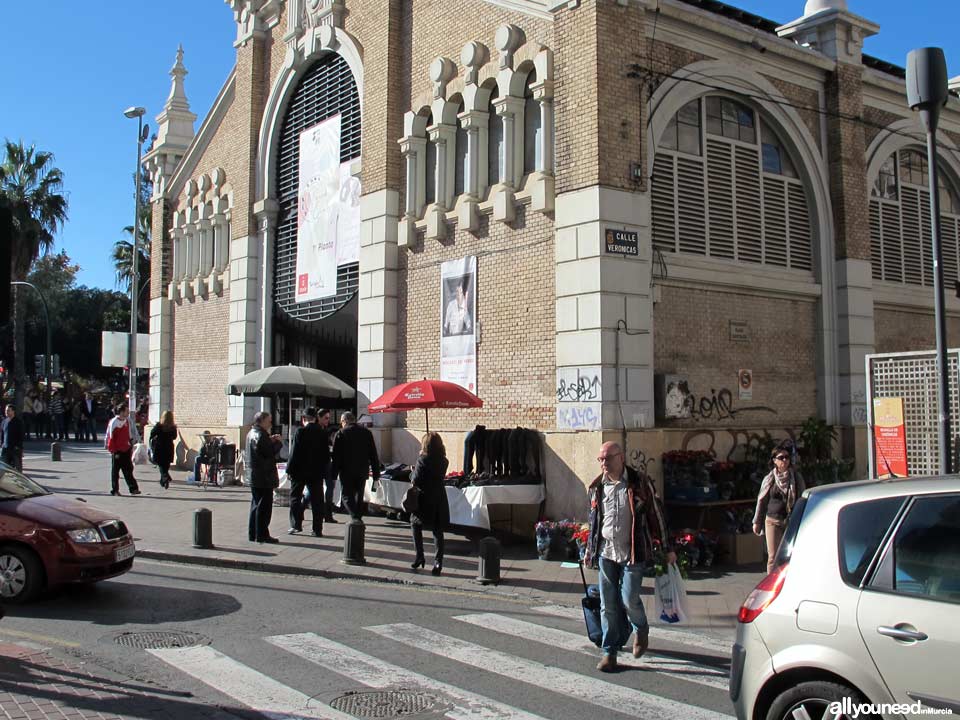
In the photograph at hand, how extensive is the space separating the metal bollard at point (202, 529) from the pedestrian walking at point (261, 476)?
2.38 ft

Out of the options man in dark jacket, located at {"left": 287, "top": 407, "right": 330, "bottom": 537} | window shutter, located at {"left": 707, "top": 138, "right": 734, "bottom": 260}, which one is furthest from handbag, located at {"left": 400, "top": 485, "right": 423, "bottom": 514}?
window shutter, located at {"left": 707, "top": 138, "right": 734, "bottom": 260}

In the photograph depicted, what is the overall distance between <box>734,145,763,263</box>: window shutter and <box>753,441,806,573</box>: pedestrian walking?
6.42 metres

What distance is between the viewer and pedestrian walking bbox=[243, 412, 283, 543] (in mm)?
13031

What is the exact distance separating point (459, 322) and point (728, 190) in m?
5.22

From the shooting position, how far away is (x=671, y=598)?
7.80 m

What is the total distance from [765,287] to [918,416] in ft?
17.4

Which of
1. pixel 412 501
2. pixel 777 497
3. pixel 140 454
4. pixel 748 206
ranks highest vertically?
pixel 748 206

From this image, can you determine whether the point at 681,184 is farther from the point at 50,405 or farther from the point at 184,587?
the point at 50,405

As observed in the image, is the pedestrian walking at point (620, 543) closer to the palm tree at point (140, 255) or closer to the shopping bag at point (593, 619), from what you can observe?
the shopping bag at point (593, 619)

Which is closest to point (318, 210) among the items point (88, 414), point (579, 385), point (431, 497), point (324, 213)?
point (324, 213)

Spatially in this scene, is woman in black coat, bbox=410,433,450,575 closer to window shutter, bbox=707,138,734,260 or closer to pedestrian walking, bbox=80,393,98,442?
window shutter, bbox=707,138,734,260

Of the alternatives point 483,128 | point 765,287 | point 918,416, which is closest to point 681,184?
point 765,287

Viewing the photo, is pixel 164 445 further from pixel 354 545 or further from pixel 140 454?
pixel 354 545

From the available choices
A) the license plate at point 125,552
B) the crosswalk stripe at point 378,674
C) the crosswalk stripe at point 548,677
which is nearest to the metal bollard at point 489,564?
the crosswalk stripe at point 548,677
